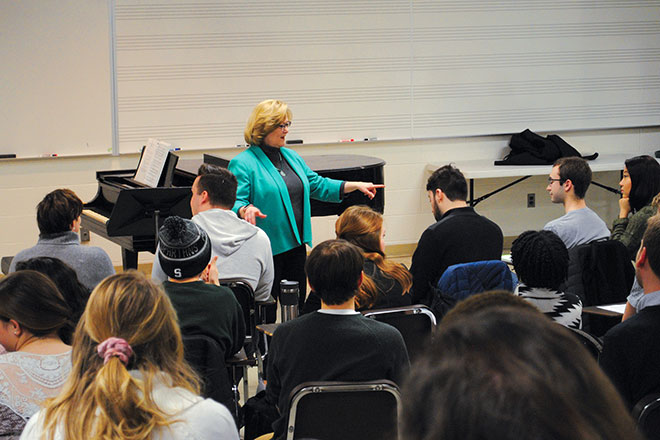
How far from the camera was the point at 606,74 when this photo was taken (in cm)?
794

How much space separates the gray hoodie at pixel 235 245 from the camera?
3.59 metres

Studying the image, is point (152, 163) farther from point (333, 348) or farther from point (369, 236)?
point (333, 348)

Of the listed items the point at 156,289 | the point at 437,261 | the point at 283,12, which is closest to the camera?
the point at 156,289

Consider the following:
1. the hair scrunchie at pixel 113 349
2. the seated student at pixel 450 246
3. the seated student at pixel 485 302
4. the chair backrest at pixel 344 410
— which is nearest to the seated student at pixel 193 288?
the chair backrest at pixel 344 410

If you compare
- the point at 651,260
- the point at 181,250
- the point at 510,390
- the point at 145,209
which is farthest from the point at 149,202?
the point at 510,390

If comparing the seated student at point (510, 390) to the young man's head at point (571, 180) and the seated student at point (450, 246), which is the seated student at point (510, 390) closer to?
the seated student at point (450, 246)

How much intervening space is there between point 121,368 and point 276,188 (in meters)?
2.81

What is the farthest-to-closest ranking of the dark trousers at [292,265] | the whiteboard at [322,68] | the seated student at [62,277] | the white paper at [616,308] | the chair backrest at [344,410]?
the whiteboard at [322,68] → the dark trousers at [292,265] → the white paper at [616,308] → the seated student at [62,277] → the chair backrest at [344,410]

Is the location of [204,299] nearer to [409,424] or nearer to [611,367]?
[611,367]

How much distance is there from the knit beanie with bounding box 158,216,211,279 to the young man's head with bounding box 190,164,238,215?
84 centimetres

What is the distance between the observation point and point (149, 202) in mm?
4574

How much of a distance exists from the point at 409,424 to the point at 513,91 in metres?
7.42

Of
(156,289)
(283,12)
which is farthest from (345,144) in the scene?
(156,289)

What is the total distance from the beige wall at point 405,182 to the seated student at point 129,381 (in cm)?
537
